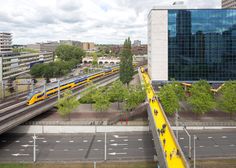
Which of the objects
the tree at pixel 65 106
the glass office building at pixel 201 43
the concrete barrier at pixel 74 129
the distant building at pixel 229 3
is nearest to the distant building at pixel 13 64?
the tree at pixel 65 106

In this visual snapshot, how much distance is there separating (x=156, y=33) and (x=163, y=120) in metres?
47.5

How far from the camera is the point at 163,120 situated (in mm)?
41031

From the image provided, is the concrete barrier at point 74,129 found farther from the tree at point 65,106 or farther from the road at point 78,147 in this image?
the tree at point 65,106

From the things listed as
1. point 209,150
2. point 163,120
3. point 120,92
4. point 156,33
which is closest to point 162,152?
point 163,120

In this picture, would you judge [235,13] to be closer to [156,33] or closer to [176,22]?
[176,22]

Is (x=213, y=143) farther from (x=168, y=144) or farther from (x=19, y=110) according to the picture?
(x=19, y=110)

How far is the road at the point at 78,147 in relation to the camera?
3916cm

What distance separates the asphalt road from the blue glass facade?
3560 centimetres

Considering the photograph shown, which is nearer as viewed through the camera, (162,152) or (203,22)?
(162,152)

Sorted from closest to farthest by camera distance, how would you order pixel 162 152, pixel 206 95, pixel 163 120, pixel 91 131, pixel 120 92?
pixel 162 152 < pixel 163 120 < pixel 91 131 < pixel 206 95 < pixel 120 92

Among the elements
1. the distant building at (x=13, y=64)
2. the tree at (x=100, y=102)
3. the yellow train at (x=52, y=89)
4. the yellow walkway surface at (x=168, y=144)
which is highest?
the distant building at (x=13, y=64)

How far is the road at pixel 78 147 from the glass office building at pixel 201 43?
4040 centimetres

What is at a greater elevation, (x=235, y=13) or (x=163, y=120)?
(x=235, y=13)

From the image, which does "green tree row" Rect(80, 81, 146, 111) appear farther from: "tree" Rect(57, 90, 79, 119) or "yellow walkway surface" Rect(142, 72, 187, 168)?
"yellow walkway surface" Rect(142, 72, 187, 168)
